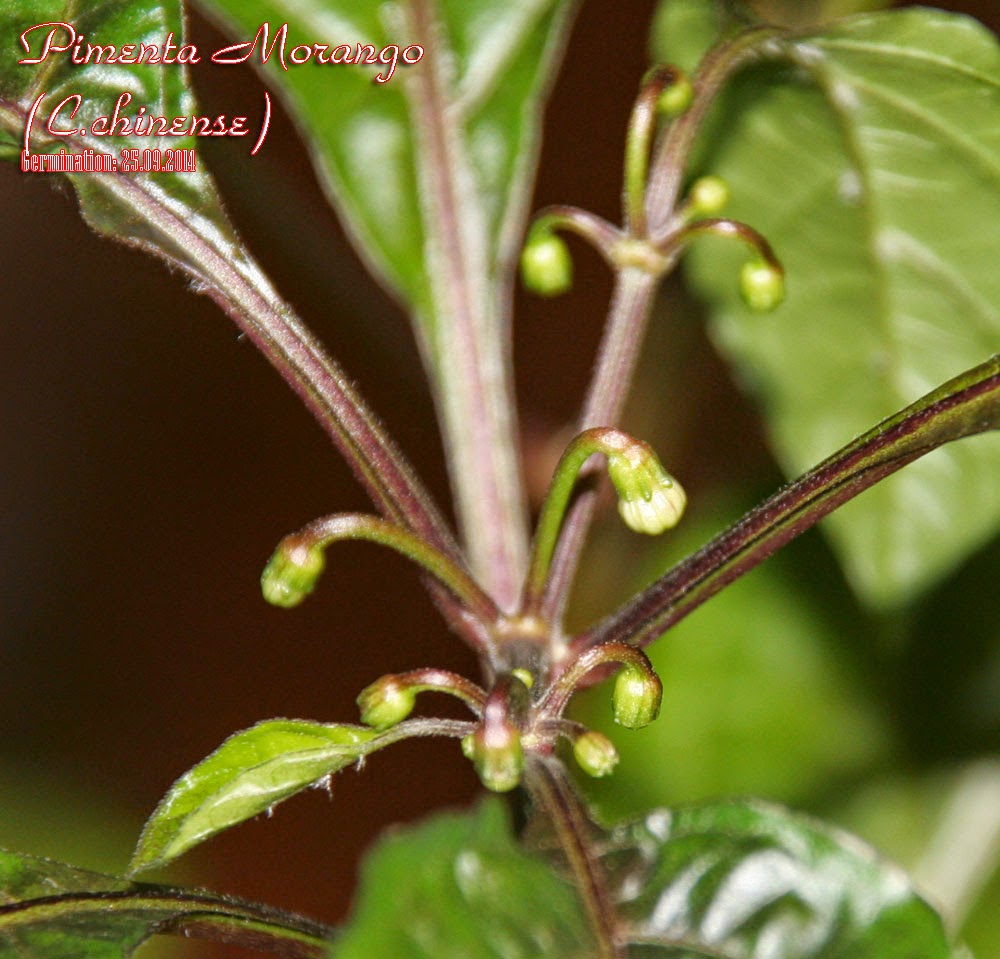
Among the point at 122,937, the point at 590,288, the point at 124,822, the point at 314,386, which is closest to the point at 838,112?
the point at 314,386

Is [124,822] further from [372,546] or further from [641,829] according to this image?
[641,829]

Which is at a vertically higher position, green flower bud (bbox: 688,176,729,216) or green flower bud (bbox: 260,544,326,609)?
green flower bud (bbox: 688,176,729,216)

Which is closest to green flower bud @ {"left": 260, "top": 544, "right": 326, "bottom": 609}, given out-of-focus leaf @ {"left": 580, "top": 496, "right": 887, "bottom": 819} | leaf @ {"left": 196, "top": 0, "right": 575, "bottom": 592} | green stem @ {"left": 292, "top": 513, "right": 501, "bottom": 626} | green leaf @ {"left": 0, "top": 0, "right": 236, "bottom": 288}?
green stem @ {"left": 292, "top": 513, "right": 501, "bottom": 626}

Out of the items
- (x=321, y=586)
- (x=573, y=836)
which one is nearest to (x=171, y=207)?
(x=573, y=836)

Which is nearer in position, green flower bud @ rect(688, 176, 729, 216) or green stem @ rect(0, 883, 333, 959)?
green stem @ rect(0, 883, 333, 959)

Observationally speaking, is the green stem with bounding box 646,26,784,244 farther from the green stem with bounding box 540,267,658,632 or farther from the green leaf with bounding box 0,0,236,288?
the green leaf with bounding box 0,0,236,288

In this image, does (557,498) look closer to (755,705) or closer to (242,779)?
(242,779)
